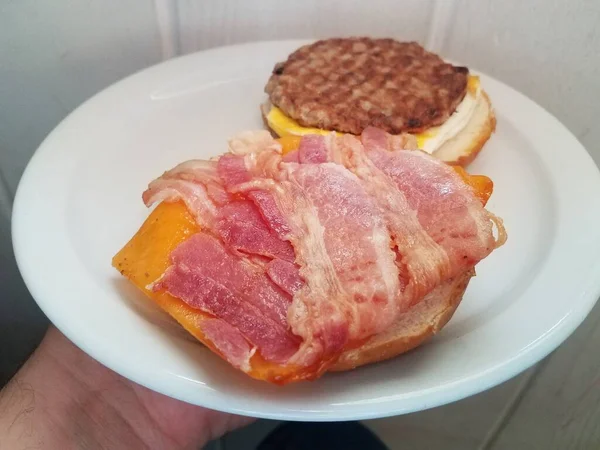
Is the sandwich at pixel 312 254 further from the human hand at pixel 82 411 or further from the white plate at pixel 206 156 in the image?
the human hand at pixel 82 411

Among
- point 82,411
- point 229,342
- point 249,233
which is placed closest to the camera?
point 229,342

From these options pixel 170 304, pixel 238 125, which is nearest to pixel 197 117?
pixel 238 125

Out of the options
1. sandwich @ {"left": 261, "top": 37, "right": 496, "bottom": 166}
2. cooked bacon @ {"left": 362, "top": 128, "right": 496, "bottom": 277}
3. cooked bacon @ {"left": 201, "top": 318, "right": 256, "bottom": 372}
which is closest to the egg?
sandwich @ {"left": 261, "top": 37, "right": 496, "bottom": 166}

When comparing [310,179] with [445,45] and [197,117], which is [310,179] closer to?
[197,117]

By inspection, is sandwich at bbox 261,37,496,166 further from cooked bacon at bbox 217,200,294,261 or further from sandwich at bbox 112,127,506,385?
cooked bacon at bbox 217,200,294,261

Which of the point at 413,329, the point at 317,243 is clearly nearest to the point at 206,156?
the point at 317,243

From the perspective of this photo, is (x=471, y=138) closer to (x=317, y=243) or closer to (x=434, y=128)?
(x=434, y=128)

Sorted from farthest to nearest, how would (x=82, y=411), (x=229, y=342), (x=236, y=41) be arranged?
1. (x=236, y=41)
2. (x=82, y=411)
3. (x=229, y=342)
